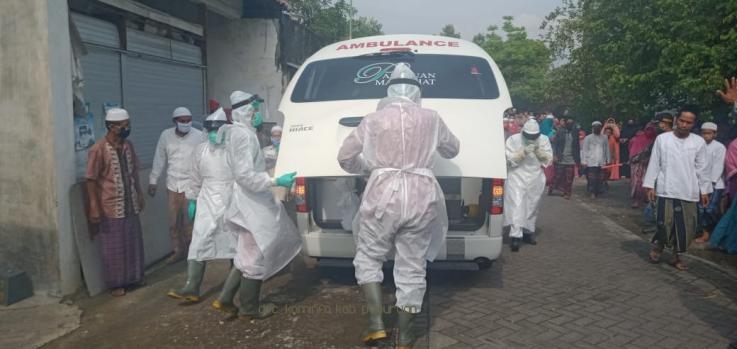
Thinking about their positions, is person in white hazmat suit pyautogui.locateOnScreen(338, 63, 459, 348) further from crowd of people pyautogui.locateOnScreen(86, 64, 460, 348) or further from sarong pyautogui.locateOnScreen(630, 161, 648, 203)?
sarong pyautogui.locateOnScreen(630, 161, 648, 203)

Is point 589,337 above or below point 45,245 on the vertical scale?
below

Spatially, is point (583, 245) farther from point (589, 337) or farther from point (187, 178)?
point (187, 178)

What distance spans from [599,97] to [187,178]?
12.8 metres

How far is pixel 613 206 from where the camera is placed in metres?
11.2

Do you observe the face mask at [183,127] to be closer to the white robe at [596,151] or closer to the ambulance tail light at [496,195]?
the ambulance tail light at [496,195]

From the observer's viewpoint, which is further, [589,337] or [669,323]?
[669,323]

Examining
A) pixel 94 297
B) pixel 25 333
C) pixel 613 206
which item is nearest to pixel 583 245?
pixel 613 206

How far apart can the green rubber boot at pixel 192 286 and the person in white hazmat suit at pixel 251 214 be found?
0.62 meters

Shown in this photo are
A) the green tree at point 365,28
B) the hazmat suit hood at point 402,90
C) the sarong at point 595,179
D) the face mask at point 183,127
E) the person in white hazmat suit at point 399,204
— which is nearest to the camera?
the person in white hazmat suit at point 399,204

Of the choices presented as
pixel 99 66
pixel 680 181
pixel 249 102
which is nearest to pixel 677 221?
pixel 680 181

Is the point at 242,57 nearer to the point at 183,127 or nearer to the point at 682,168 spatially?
the point at 183,127

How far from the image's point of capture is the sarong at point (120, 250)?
530cm

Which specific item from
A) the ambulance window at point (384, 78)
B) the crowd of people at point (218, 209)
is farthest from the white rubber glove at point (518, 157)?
the crowd of people at point (218, 209)

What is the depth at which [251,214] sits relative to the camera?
178 inches
